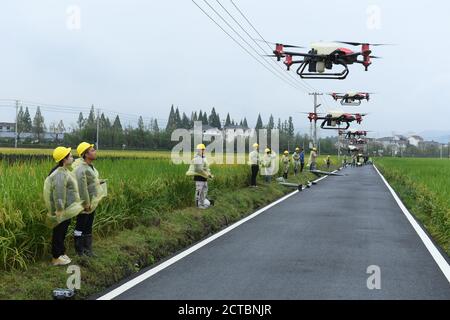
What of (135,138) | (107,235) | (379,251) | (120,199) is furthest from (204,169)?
(135,138)

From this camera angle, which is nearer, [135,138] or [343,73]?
[343,73]

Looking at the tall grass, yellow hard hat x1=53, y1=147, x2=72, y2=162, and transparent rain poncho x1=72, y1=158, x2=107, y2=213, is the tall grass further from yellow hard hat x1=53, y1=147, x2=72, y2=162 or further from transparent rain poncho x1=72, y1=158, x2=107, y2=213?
yellow hard hat x1=53, y1=147, x2=72, y2=162

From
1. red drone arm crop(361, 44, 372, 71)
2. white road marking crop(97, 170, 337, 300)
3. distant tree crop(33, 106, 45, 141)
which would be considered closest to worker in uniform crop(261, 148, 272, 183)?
red drone arm crop(361, 44, 372, 71)

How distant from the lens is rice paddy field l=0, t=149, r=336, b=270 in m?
6.62

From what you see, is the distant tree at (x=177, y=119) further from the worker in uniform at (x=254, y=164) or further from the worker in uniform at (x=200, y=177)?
the worker in uniform at (x=200, y=177)

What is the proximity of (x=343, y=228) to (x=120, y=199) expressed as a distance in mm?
5049

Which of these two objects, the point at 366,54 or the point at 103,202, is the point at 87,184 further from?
the point at 366,54

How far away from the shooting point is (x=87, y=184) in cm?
761

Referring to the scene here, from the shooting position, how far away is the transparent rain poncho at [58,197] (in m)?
6.76

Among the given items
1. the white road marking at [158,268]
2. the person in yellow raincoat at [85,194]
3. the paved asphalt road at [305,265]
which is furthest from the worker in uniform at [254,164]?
the person in yellow raincoat at [85,194]

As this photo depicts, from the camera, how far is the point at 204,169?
13.6 m

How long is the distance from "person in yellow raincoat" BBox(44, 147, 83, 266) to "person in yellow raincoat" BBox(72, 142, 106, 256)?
42cm

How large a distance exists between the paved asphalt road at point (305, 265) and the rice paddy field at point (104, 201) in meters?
1.56
